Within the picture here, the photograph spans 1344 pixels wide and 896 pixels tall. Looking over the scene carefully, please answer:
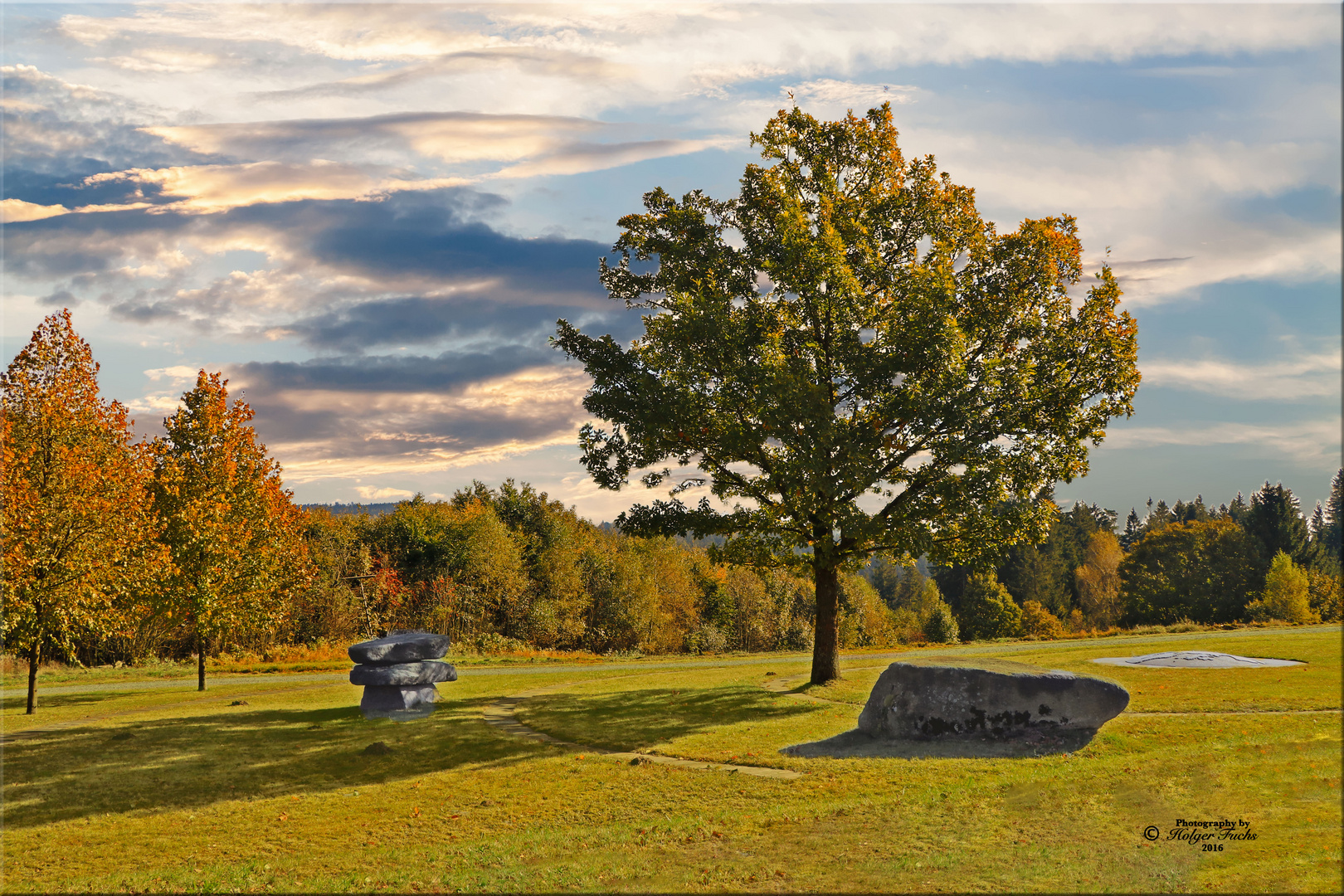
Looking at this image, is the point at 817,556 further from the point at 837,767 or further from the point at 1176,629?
the point at 1176,629

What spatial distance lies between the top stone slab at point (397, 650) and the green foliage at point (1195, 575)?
264 ft

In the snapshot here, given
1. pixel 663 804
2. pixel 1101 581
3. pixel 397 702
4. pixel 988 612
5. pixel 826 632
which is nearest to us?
pixel 663 804

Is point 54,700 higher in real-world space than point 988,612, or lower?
higher

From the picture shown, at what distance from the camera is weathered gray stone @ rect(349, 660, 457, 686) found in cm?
2344

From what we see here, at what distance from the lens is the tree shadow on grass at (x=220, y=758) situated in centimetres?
1538

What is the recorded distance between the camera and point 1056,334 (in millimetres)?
23891

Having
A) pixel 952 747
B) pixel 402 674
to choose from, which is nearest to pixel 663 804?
pixel 952 747

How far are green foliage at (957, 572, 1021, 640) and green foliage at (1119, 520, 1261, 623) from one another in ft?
37.9

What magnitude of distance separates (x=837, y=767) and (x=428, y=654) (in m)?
13.6

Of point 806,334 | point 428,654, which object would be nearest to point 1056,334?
point 806,334

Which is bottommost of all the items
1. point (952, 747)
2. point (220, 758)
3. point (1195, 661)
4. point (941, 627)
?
point (941, 627)

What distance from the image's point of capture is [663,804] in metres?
13.3

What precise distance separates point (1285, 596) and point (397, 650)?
77767 mm

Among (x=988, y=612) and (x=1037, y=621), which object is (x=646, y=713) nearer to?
(x=988, y=612)
